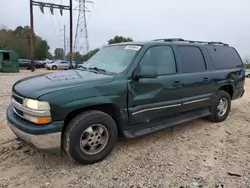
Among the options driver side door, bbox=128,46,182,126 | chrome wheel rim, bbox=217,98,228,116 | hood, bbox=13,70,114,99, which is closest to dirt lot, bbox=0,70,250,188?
driver side door, bbox=128,46,182,126

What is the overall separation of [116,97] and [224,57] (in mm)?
3286

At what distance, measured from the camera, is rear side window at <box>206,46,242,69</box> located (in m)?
4.95

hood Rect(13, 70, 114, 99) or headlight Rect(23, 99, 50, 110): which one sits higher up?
hood Rect(13, 70, 114, 99)

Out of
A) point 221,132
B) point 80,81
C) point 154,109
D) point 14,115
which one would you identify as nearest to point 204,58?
point 221,132

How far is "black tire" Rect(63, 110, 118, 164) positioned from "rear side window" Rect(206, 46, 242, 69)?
2973 mm

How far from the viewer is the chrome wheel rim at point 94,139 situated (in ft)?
10.1

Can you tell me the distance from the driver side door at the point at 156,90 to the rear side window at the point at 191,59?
0.89 feet

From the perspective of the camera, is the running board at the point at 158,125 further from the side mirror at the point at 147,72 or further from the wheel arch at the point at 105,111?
the side mirror at the point at 147,72

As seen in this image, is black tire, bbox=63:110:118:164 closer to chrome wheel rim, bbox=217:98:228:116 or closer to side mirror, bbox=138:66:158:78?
side mirror, bbox=138:66:158:78

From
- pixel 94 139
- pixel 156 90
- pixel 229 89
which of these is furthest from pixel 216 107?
pixel 94 139

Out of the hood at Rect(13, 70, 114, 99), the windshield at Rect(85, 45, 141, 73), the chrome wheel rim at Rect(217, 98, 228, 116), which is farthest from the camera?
the chrome wheel rim at Rect(217, 98, 228, 116)

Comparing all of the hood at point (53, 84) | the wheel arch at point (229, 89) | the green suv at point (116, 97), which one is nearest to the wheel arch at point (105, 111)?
the green suv at point (116, 97)

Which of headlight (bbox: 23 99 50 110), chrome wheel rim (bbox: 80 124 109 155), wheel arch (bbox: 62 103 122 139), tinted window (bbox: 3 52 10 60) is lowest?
chrome wheel rim (bbox: 80 124 109 155)

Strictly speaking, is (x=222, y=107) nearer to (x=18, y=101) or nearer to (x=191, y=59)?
(x=191, y=59)
